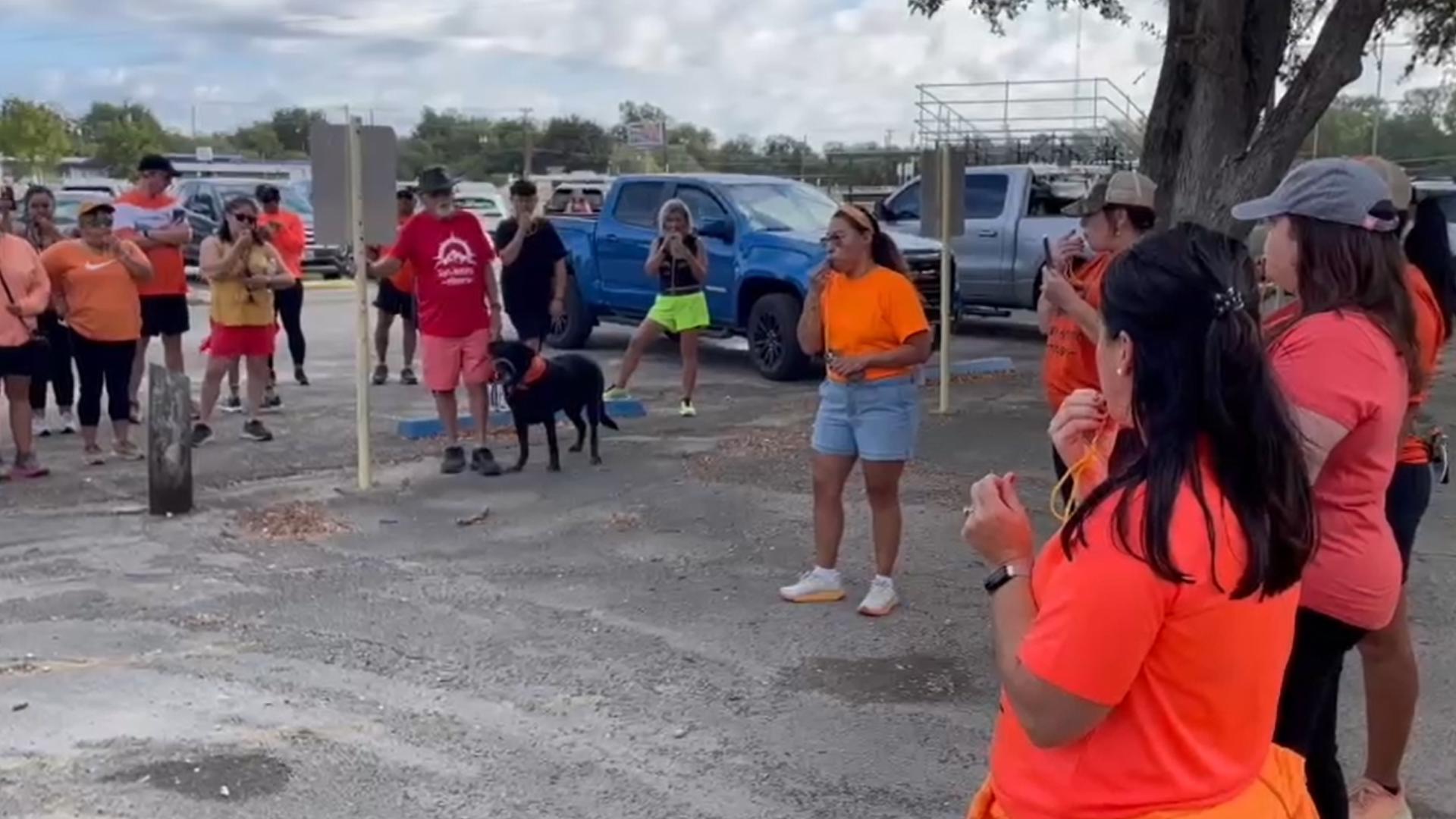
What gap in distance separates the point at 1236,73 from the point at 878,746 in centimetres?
678

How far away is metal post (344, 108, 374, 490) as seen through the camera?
8.68 meters

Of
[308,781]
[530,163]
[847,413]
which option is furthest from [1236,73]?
[530,163]

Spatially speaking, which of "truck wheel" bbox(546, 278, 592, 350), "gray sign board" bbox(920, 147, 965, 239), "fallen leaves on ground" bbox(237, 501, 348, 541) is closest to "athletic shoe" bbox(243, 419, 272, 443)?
"fallen leaves on ground" bbox(237, 501, 348, 541)

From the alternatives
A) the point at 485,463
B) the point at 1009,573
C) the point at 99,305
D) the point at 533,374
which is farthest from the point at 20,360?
the point at 1009,573

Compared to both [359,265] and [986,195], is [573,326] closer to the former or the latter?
[986,195]

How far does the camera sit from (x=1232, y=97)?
10039 millimetres

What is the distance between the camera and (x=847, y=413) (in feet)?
20.0

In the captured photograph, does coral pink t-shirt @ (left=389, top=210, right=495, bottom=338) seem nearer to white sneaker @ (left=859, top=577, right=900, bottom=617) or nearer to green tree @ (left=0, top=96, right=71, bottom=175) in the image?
white sneaker @ (left=859, top=577, right=900, bottom=617)

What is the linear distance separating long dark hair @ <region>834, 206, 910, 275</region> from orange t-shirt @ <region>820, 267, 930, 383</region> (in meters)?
0.05

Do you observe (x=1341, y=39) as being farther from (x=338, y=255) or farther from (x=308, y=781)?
(x=338, y=255)

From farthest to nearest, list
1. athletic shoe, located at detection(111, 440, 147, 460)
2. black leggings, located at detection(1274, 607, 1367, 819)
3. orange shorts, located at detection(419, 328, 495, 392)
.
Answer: athletic shoe, located at detection(111, 440, 147, 460) → orange shorts, located at detection(419, 328, 495, 392) → black leggings, located at detection(1274, 607, 1367, 819)

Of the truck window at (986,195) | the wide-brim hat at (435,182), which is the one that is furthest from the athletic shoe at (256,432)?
the truck window at (986,195)

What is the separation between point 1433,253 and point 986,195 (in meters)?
13.4

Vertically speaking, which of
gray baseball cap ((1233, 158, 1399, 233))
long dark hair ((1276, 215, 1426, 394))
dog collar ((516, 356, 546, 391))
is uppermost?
gray baseball cap ((1233, 158, 1399, 233))
